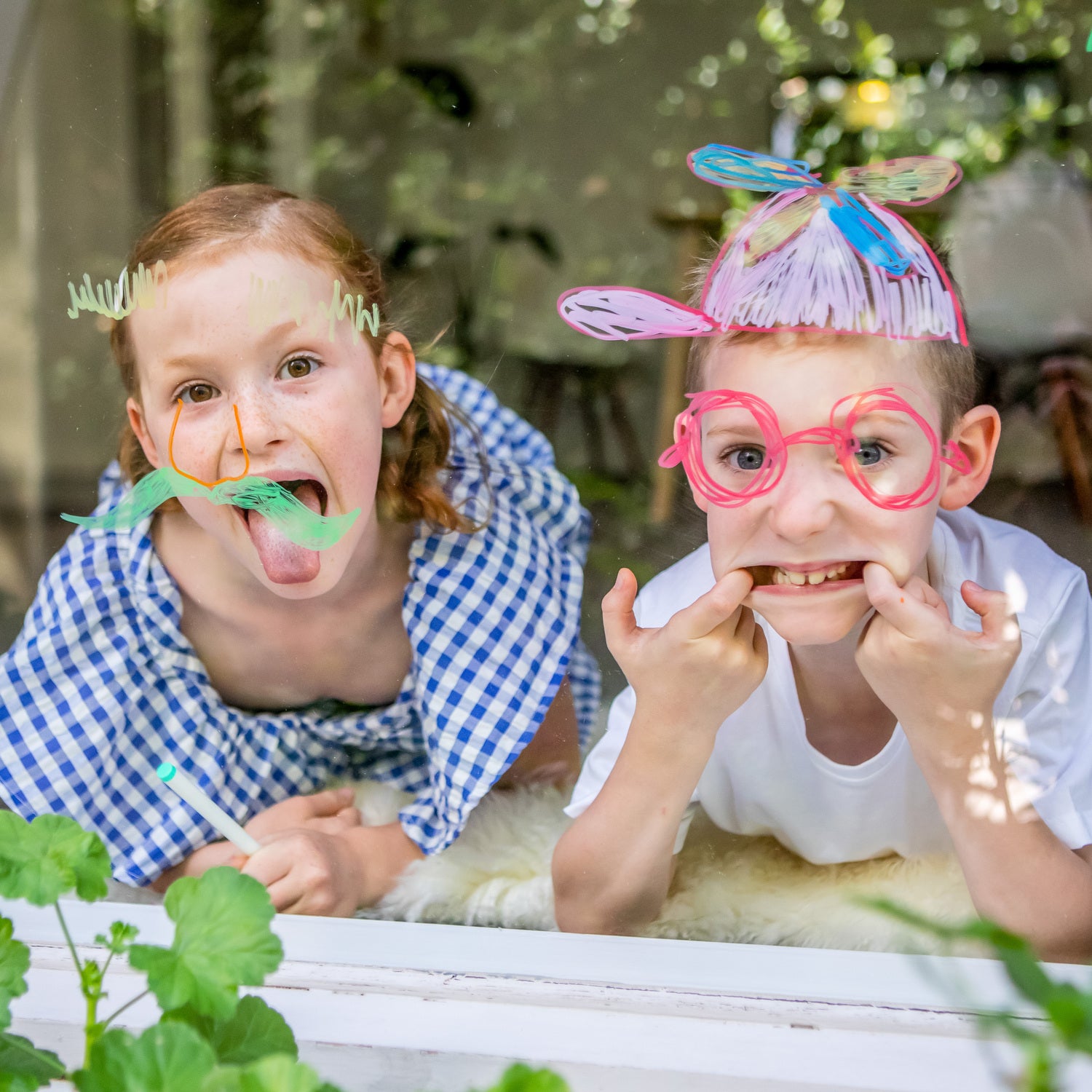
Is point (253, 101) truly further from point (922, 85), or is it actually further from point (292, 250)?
point (922, 85)

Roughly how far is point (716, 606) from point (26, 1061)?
0.50 meters

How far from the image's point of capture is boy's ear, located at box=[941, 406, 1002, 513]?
0.81 m

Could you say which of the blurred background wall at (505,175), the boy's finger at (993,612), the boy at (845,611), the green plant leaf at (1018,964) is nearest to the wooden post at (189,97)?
the blurred background wall at (505,175)

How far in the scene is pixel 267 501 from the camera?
88cm

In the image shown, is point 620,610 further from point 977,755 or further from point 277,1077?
point 277,1077

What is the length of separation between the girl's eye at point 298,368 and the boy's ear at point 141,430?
0.14 metres

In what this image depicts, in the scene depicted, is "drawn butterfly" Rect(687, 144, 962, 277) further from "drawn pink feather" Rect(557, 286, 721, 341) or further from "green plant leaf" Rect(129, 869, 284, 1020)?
"green plant leaf" Rect(129, 869, 284, 1020)

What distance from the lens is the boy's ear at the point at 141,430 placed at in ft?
3.00

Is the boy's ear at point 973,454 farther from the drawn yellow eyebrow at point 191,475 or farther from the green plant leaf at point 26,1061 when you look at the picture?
the green plant leaf at point 26,1061

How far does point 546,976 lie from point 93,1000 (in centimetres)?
30

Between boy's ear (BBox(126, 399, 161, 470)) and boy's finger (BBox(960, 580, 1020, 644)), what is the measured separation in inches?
25.3

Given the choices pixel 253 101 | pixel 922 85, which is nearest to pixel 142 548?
pixel 253 101

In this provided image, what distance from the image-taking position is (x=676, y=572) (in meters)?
0.86

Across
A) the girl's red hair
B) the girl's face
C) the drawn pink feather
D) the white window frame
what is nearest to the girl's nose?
the girl's face
